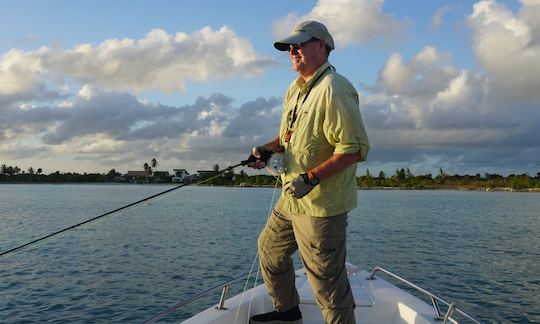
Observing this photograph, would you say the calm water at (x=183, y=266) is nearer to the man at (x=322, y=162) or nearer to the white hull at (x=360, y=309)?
the white hull at (x=360, y=309)

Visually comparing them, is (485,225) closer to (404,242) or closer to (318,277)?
(404,242)

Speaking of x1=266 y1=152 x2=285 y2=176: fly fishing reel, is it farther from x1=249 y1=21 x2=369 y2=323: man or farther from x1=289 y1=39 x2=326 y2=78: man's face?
x1=289 y1=39 x2=326 y2=78: man's face

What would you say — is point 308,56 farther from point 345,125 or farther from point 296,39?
point 345,125

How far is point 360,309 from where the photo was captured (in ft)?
15.5

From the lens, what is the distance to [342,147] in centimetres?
326

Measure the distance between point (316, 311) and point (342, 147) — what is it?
2.11 meters

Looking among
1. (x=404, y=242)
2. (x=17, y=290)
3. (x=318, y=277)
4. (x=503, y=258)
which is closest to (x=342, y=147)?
(x=318, y=277)

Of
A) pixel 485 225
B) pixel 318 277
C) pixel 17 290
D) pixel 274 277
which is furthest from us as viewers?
pixel 485 225

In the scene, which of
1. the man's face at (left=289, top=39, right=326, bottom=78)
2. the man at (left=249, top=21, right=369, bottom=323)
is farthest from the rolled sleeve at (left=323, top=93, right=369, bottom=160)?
the man's face at (left=289, top=39, right=326, bottom=78)

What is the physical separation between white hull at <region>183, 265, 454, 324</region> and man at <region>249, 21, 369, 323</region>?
1168 millimetres

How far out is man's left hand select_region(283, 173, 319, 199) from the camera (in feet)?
10.8

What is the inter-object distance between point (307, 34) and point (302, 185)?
1094 millimetres

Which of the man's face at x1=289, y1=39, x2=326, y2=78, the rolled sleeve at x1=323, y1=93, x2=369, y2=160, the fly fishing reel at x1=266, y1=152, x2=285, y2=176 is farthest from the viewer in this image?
the fly fishing reel at x1=266, y1=152, x2=285, y2=176

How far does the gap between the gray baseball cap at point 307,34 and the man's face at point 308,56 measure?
0.18 feet
